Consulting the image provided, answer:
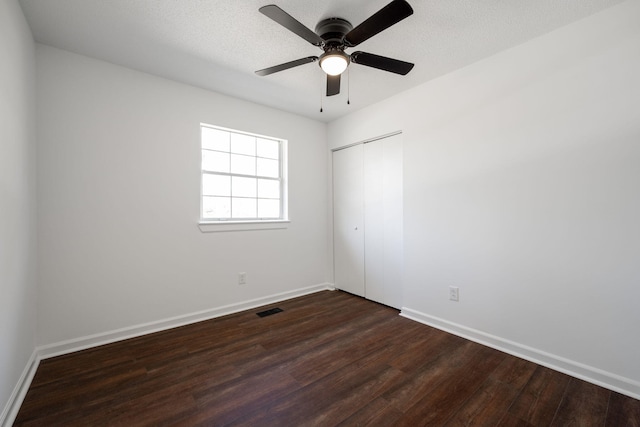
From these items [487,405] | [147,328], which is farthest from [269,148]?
[487,405]

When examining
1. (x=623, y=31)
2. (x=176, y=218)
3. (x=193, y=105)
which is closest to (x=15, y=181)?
(x=176, y=218)

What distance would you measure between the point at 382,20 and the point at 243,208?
8.18 ft

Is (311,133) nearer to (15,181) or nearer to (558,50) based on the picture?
(558,50)

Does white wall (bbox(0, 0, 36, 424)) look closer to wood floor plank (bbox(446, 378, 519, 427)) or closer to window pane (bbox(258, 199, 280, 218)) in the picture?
window pane (bbox(258, 199, 280, 218))

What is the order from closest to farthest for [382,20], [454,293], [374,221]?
[382,20] < [454,293] < [374,221]

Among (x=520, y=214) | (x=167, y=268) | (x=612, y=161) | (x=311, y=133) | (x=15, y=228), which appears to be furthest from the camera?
(x=311, y=133)

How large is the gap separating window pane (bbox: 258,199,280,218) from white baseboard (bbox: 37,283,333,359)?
3.47 feet

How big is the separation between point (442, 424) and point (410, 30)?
2619 mm

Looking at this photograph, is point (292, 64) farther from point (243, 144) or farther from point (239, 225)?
point (239, 225)

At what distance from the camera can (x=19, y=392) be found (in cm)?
166

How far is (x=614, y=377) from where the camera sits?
1.76m

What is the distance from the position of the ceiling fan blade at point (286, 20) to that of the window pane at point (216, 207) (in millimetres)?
2064

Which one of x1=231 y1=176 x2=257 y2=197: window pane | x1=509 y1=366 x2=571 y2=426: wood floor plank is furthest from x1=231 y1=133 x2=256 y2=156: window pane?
x1=509 y1=366 x2=571 y2=426: wood floor plank

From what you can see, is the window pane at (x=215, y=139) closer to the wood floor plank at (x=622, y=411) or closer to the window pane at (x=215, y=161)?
the window pane at (x=215, y=161)
